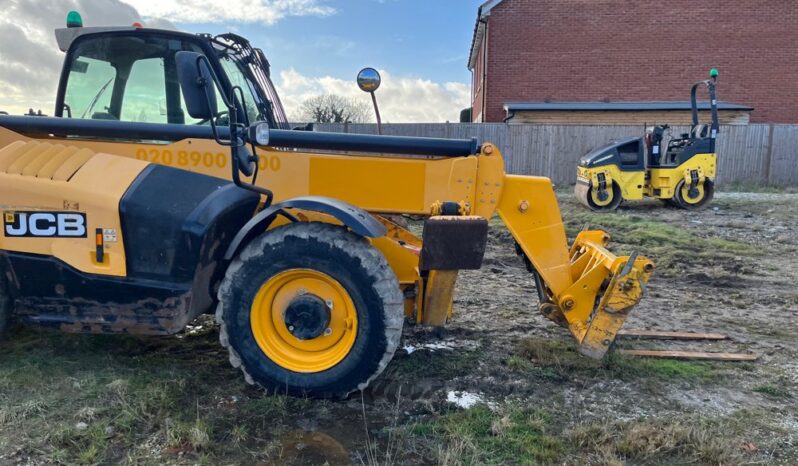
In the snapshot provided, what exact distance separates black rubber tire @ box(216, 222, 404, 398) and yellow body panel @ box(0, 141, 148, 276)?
778 millimetres

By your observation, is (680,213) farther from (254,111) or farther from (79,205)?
(79,205)

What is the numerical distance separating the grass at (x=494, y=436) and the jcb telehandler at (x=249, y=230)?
1.69ft

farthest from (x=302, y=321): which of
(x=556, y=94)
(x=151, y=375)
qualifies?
(x=556, y=94)

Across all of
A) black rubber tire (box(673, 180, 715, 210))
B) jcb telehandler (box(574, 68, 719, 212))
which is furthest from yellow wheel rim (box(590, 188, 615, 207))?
black rubber tire (box(673, 180, 715, 210))

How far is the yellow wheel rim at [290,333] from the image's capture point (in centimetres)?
344

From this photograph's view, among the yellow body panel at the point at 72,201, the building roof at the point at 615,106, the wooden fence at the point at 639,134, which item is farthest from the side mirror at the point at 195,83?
the building roof at the point at 615,106

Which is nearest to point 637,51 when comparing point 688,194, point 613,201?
point 688,194

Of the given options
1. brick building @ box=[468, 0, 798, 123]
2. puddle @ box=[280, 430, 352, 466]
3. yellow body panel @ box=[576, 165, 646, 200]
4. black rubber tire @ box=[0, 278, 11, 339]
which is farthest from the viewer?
brick building @ box=[468, 0, 798, 123]

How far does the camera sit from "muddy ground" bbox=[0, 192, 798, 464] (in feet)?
9.79

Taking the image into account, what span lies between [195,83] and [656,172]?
41.5 ft

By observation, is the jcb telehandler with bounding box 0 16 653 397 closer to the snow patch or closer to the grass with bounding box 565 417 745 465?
the snow patch

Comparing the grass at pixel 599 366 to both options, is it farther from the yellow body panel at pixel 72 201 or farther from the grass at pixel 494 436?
the yellow body panel at pixel 72 201

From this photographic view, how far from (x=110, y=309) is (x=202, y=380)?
0.72 metres

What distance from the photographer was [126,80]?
428cm
